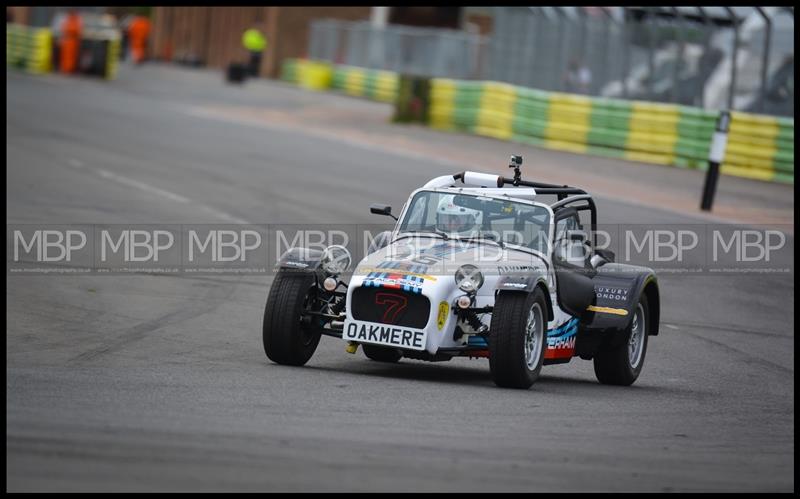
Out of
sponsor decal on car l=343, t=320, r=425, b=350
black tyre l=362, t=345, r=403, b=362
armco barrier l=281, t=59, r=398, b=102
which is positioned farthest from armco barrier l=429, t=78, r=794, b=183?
sponsor decal on car l=343, t=320, r=425, b=350

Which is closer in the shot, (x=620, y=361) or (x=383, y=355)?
(x=383, y=355)

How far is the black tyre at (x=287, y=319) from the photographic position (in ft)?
32.0

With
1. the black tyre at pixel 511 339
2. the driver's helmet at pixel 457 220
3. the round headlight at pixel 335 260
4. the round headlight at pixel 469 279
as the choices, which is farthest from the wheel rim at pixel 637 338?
the round headlight at pixel 335 260

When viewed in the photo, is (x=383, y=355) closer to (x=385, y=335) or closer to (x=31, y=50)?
(x=385, y=335)

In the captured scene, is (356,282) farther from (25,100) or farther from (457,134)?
(25,100)

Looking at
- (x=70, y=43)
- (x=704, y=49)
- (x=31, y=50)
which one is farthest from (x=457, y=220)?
(x=31, y=50)

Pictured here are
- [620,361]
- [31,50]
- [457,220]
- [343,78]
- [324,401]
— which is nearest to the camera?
[324,401]

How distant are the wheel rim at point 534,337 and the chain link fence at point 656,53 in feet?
57.1

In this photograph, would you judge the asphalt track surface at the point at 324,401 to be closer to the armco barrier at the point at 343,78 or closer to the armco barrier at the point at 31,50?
the armco barrier at the point at 343,78

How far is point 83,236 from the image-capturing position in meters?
15.9

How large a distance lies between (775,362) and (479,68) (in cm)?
3138

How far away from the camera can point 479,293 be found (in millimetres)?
9688

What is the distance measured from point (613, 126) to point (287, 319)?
20.3 meters

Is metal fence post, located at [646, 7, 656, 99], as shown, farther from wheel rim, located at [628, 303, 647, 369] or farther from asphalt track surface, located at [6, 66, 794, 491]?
wheel rim, located at [628, 303, 647, 369]
